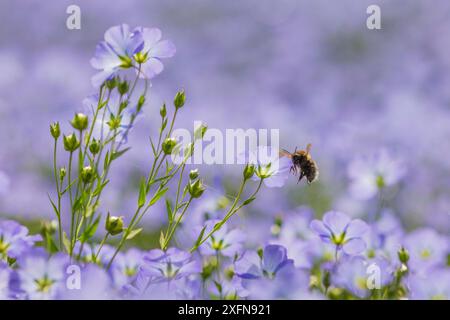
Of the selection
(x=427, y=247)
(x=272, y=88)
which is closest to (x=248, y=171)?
(x=427, y=247)

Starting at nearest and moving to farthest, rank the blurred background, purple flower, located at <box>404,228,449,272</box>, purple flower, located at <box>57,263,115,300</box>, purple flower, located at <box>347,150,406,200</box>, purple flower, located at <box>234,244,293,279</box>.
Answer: purple flower, located at <box>57,263,115,300</box> < purple flower, located at <box>234,244,293,279</box> < purple flower, located at <box>404,228,449,272</box> < purple flower, located at <box>347,150,406,200</box> < the blurred background

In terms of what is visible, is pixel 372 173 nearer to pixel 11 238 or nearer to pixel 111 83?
pixel 111 83

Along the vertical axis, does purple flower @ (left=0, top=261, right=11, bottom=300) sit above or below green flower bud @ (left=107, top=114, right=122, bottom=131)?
below

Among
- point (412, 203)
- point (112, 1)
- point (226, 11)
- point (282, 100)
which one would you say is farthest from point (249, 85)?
point (412, 203)

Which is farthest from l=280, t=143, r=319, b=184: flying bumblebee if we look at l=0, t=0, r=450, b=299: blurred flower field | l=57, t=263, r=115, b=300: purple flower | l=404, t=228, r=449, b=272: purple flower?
l=57, t=263, r=115, b=300: purple flower

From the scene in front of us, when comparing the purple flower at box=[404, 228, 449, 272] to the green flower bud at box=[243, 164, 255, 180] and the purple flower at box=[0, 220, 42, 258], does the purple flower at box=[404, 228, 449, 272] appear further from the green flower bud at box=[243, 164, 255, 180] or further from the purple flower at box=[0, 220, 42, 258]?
the purple flower at box=[0, 220, 42, 258]
